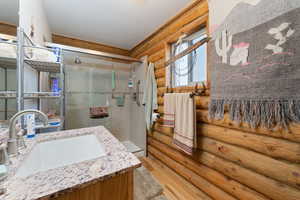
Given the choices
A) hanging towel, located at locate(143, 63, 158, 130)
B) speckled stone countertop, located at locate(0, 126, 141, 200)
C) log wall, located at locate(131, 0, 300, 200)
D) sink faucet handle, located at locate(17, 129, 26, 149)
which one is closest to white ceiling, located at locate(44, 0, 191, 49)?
log wall, located at locate(131, 0, 300, 200)

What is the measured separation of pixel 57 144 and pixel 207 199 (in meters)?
1.57

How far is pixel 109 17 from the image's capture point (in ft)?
5.92

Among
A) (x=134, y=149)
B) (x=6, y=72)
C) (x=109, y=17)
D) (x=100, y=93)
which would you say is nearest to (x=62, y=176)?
(x=6, y=72)

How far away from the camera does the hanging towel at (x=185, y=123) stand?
1.32 meters

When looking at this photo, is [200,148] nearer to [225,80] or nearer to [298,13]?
[225,80]

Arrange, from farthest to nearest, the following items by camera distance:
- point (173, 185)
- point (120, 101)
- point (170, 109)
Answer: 1. point (120, 101)
2. point (170, 109)
3. point (173, 185)

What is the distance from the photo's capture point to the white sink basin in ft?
2.58

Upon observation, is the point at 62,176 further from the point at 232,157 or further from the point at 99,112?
the point at 99,112

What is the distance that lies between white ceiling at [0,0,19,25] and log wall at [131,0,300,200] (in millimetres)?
1606

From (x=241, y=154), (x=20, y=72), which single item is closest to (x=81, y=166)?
(x=20, y=72)

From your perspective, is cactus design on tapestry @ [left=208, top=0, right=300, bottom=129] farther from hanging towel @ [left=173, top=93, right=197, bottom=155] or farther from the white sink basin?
the white sink basin

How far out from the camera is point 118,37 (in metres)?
2.39

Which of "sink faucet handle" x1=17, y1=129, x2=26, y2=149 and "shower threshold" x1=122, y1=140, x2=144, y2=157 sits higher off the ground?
"sink faucet handle" x1=17, y1=129, x2=26, y2=149

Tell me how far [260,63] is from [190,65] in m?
0.84
